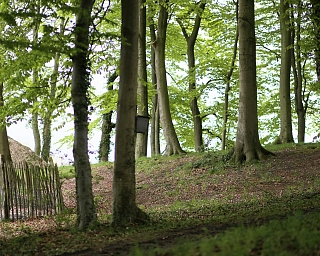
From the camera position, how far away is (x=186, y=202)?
13.1 metres

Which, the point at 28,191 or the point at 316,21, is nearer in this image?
the point at 28,191

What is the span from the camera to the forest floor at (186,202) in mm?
7691

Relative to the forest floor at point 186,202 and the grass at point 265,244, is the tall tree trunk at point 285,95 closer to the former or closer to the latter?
the forest floor at point 186,202

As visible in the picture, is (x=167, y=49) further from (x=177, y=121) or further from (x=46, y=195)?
(x=46, y=195)

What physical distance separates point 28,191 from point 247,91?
803 centimetres

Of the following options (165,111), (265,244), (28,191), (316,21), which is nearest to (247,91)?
(316,21)

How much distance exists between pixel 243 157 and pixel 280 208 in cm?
682

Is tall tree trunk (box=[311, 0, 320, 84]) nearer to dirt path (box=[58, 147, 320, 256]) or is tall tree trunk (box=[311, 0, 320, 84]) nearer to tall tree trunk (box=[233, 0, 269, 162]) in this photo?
tall tree trunk (box=[233, 0, 269, 162])

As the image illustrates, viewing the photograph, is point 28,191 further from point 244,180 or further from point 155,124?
point 155,124

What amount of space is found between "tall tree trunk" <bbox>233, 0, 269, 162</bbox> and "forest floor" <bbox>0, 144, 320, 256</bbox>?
0.67 metres

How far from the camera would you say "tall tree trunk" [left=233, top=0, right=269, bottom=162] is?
16.0m

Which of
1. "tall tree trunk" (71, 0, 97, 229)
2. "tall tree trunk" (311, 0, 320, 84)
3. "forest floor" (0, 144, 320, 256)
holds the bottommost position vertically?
"forest floor" (0, 144, 320, 256)

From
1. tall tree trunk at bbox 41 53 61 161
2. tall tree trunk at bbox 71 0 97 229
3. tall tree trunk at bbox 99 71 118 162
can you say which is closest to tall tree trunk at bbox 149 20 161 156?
tall tree trunk at bbox 99 71 118 162

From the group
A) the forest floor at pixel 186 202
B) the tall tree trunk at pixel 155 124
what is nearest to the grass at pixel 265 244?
the forest floor at pixel 186 202
